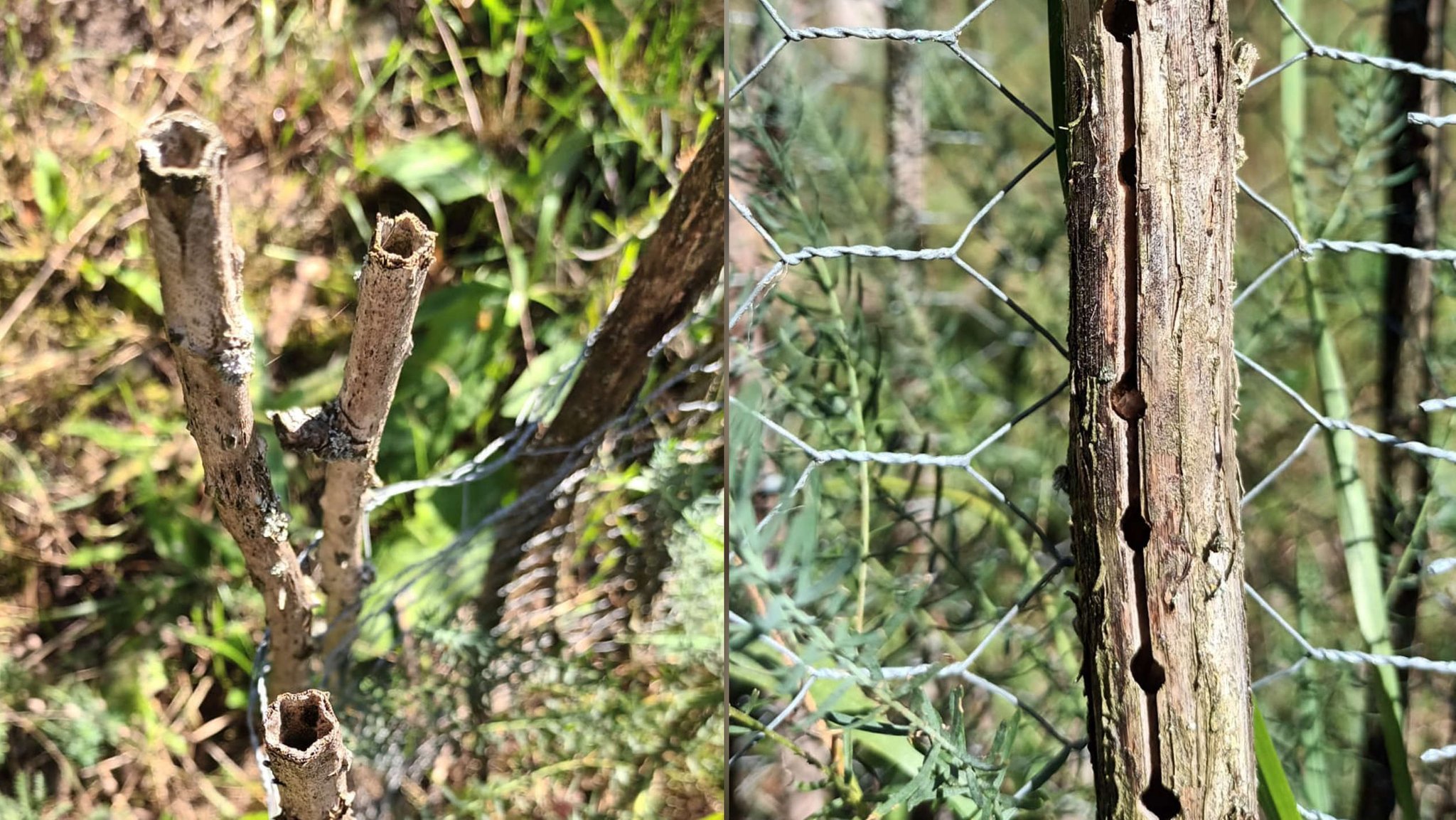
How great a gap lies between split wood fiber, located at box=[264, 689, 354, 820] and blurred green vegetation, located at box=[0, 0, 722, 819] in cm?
31

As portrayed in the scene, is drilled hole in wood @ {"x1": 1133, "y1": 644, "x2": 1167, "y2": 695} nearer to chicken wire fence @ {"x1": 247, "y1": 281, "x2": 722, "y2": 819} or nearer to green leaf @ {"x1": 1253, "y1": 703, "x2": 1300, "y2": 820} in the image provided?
green leaf @ {"x1": 1253, "y1": 703, "x2": 1300, "y2": 820}

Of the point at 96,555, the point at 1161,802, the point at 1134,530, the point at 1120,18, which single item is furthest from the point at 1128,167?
the point at 96,555

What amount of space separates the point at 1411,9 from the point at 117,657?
50.5 inches

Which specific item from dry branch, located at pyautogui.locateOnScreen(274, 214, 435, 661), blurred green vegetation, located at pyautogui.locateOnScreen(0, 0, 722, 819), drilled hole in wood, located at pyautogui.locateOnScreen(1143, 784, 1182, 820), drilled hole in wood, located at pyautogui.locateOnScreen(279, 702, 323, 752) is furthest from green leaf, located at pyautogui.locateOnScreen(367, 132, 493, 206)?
drilled hole in wood, located at pyautogui.locateOnScreen(1143, 784, 1182, 820)

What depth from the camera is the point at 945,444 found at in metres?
1.18

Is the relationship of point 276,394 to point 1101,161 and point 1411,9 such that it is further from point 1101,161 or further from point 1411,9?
point 1411,9

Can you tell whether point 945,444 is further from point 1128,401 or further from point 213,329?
point 213,329

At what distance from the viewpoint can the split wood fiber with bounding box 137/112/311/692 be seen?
0.49m

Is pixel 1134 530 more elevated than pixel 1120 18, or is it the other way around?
pixel 1120 18

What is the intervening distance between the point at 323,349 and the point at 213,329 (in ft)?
1.74

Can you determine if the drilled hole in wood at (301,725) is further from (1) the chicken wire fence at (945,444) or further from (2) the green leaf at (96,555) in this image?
(2) the green leaf at (96,555)

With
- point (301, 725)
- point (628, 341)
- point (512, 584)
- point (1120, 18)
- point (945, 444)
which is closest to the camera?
point (1120, 18)

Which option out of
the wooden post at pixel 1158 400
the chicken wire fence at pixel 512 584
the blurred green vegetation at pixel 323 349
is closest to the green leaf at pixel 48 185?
the blurred green vegetation at pixel 323 349

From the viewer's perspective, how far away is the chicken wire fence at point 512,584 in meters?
0.90
